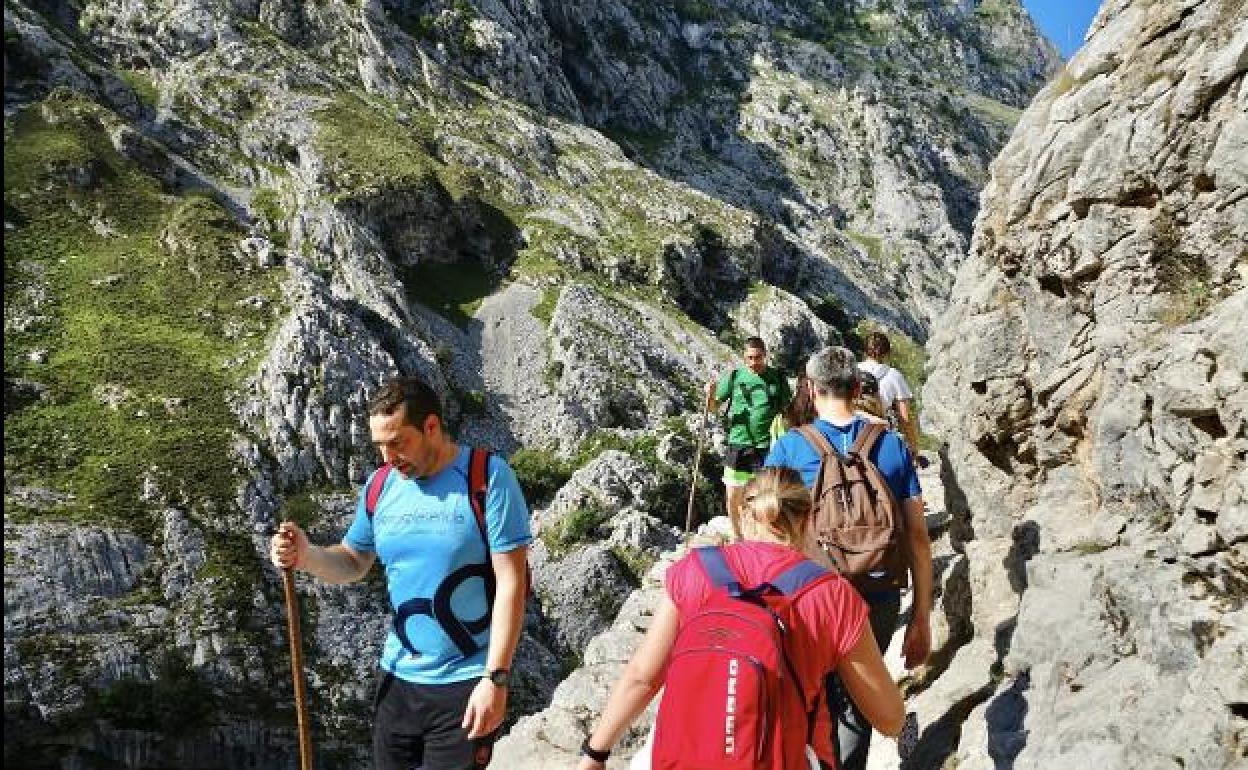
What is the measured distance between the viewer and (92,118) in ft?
185

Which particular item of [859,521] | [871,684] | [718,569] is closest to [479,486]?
[718,569]

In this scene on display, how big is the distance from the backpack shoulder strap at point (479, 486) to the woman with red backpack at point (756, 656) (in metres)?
1.30

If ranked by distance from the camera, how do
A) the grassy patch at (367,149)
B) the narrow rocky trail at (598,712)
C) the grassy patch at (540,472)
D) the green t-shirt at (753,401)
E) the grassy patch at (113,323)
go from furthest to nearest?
the grassy patch at (367,149)
the grassy patch at (540,472)
the grassy patch at (113,323)
the green t-shirt at (753,401)
the narrow rocky trail at (598,712)

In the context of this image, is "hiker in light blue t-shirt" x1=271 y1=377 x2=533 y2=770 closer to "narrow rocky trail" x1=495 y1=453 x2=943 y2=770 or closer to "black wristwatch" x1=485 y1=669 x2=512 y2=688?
"black wristwatch" x1=485 y1=669 x2=512 y2=688

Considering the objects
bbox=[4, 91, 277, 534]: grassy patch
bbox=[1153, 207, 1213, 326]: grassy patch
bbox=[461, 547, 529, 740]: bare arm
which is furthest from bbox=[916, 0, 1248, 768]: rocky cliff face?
bbox=[4, 91, 277, 534]: grassy patch

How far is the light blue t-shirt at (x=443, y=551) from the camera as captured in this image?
4.55 meters

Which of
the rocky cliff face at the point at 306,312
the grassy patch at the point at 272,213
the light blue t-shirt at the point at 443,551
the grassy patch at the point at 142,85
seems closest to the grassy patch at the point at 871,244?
the rocky cliff face at the point at 306,312

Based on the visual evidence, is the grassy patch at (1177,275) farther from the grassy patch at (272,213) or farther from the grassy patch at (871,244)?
the grassy patch at (871,244)

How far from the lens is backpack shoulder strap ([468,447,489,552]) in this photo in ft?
15.0

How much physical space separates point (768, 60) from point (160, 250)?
128769 mm

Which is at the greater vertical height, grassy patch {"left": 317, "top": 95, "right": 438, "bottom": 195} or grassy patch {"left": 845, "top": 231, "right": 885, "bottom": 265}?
grassy patch {"left": 845, "top": 231, "right": 885, "bottom": 265}

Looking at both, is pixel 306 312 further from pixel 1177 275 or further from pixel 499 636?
pixel 1177 275

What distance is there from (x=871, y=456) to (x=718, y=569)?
243cm

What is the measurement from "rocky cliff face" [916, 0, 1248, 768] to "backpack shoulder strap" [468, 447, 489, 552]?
4240mm
